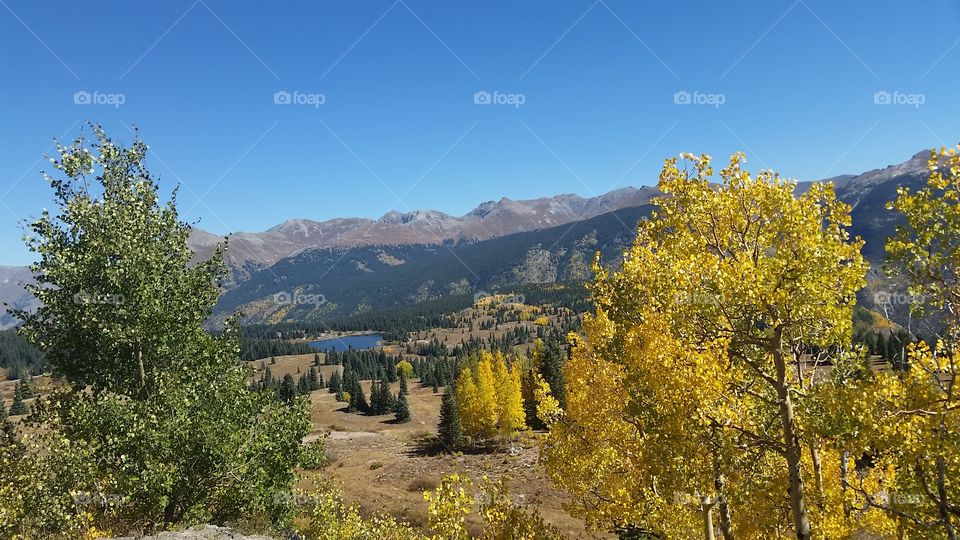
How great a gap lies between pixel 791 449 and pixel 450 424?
74.9 metres

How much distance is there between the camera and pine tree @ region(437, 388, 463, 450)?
79375mm

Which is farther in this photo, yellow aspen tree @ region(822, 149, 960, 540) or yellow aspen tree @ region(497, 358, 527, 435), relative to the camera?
yellow aspen tree @ region(497, 358, 527, 435)

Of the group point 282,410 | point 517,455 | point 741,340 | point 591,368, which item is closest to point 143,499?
point 282,410

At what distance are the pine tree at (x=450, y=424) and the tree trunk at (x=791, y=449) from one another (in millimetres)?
73419

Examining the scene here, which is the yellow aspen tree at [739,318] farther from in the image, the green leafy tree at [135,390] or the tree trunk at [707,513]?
the green leafy tree at [135,390]

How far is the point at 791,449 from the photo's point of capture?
29.2 feet

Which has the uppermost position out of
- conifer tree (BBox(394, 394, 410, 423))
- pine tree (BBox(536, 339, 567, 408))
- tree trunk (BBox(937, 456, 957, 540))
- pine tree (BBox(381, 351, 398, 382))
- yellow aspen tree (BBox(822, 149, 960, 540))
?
yellow aspen tree (BBox(822, 149, 960, 540))

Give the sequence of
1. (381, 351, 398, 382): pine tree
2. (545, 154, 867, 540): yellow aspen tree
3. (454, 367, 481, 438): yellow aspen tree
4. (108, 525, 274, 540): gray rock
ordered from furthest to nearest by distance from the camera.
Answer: (381, 351, 398, 382): pine tree < (454, 367, 481, 438): yellow aspen tree < (108, 525, 274, 540): gray rock < (545, 154, 867, 540): yellow aspen tree

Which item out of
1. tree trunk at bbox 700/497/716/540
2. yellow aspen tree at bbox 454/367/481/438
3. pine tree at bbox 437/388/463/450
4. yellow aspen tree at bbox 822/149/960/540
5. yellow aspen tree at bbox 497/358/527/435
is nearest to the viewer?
yellow aspen tree at bbox 822/149/960/540

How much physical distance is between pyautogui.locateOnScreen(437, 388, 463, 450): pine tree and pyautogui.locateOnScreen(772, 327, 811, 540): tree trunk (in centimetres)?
7342

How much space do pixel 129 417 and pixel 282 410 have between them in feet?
13.5

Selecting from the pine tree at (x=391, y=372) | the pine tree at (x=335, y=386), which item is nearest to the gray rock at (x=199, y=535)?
the pine tree at (x=335, y=386)

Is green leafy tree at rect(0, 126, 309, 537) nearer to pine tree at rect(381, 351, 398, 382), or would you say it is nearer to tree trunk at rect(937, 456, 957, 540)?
tree trunk at rect(937, 456, 957, 540)

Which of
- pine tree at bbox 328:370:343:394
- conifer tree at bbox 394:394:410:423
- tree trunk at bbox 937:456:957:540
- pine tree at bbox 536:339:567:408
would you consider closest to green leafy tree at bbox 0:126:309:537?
tree trunk at bbox 937:456:957:540
